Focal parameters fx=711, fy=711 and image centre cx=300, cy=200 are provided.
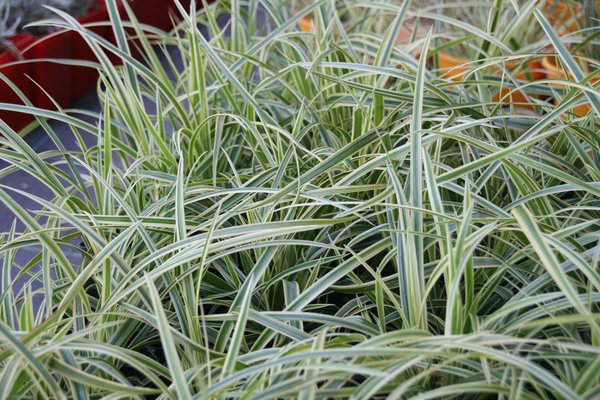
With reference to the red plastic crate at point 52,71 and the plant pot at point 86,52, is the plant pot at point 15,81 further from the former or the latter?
the plant pot at point 86,52

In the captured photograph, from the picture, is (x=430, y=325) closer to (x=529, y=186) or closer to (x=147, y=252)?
(x=529, y=186)

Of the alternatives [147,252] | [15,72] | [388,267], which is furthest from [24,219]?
[15,72]

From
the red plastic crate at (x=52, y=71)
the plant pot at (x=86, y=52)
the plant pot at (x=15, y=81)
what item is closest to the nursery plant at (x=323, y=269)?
the plant pot at (x=15, y=81)

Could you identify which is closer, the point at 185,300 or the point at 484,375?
the point at 484,375

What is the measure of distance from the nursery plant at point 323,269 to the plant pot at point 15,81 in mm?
806

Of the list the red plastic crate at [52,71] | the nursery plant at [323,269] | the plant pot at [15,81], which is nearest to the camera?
the nursery plant at [323,269]

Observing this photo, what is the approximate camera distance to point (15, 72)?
183 cm

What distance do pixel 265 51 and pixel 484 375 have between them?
859 mm

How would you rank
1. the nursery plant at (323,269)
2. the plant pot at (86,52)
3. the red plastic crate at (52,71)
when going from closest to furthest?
the nursery plant at (323,269) → the red plastic crate at (52,71) → the plant pot at (86,52)

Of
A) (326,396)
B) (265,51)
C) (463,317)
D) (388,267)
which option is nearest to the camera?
(326,396)

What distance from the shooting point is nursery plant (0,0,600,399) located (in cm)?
60

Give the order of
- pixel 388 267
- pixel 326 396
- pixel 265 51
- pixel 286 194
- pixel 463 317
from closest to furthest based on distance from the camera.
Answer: pixel 326 396 → pixel 463 317 → pixel 286 194 → pixel 388 267 → pixel 265 51

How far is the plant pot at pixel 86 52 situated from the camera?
217 cm

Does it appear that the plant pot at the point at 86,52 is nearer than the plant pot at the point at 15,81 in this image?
No
